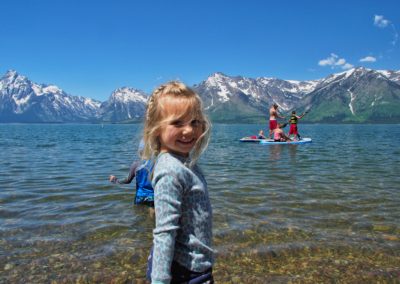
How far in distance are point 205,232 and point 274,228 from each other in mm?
6100

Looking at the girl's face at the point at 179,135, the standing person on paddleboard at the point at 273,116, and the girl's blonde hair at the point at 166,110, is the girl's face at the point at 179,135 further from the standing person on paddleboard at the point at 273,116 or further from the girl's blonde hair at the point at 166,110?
the standing person on paddleboard at the point at 273,116

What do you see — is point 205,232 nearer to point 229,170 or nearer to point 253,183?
point 253,183

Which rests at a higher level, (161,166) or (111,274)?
(161,166)

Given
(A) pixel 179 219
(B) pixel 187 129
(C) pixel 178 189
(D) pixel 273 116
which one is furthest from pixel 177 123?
(D) pixel 273 116

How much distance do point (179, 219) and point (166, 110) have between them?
1.01 m

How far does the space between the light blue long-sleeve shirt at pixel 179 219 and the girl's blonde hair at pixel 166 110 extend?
243 millimetres

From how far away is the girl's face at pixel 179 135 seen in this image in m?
3.23

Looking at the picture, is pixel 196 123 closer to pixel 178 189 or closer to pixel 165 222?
pixel 178 189

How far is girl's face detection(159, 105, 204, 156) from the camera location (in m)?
3.23

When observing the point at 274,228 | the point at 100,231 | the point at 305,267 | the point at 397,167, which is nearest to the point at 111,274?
the point at 100,231

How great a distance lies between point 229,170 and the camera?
779 inches

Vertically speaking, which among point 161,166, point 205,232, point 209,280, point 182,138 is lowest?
point 209,280

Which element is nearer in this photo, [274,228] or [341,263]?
[341,263]

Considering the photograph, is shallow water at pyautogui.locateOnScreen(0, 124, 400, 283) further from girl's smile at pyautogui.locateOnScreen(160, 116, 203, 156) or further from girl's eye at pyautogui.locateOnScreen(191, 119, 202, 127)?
girl's eye at pyautogui.locateOnScreen(191, 119, 202, 127)
